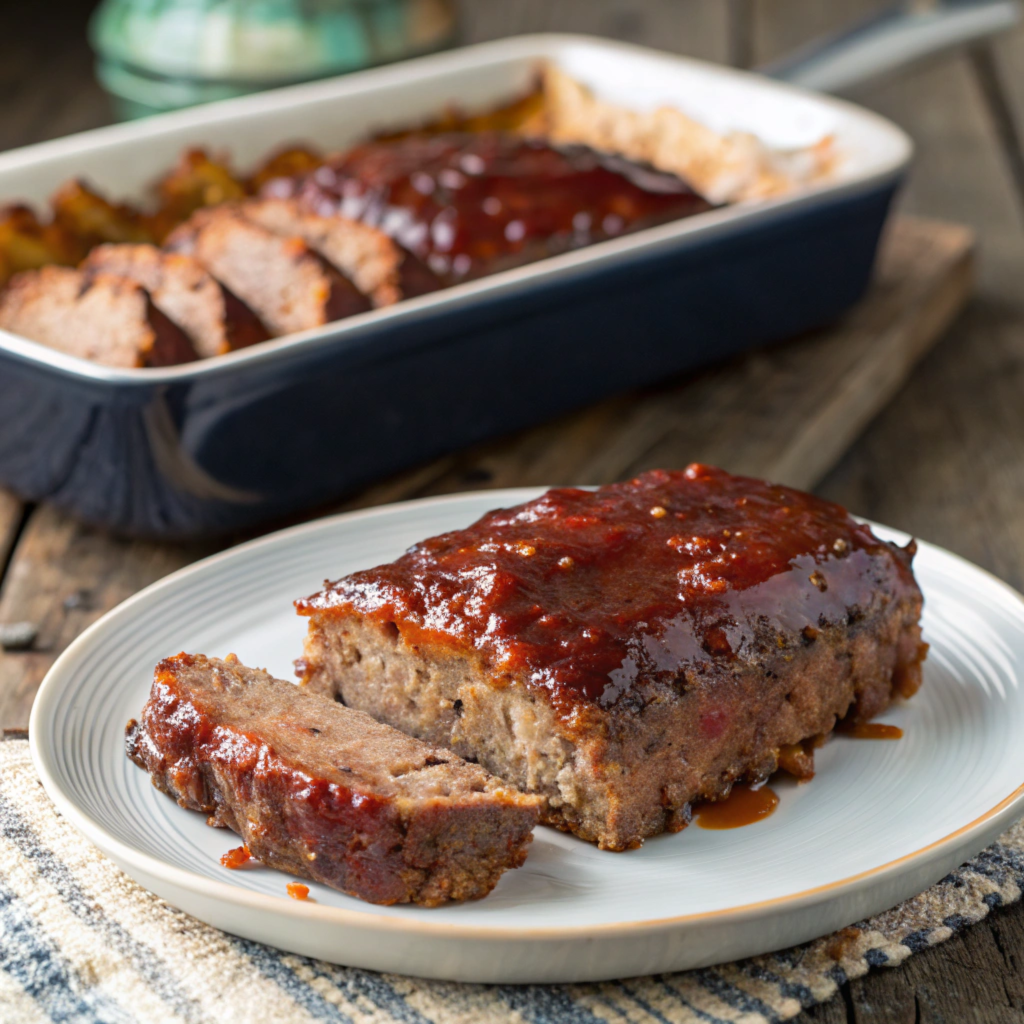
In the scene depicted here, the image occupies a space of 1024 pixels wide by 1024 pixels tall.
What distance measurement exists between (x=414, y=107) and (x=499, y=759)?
393 cm

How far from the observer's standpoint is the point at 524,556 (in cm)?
276

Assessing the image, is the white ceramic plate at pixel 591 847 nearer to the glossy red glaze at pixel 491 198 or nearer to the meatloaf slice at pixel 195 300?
the meatloaf slice at pixel 195 300

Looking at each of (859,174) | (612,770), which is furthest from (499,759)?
(859,174)

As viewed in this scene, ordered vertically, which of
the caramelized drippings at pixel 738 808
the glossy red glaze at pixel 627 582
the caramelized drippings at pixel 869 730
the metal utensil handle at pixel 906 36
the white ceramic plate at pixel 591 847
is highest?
the metal utensil handle at pixel 906 36

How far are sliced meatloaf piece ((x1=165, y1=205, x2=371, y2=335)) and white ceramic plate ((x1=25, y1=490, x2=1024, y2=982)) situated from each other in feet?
3.37

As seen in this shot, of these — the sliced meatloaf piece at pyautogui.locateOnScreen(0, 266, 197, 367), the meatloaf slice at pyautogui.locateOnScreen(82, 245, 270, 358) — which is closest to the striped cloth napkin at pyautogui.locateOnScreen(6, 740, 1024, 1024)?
the sliced meatloaf piece at pyautogui.locateOnScreen(0, 266, 197, 367)

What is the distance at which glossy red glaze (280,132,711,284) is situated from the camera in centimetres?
467

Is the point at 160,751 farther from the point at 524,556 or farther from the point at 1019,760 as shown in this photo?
the point at 1019,760

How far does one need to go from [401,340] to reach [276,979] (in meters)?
1.99

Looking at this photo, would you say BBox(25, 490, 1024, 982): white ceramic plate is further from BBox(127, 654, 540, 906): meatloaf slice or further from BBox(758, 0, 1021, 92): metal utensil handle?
BBox(758, 0, 1021, 92): metal utensil handle

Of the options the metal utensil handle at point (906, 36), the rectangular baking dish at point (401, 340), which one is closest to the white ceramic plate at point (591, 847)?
the rectangular baking dish at point (401, 340)

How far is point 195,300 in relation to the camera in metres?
4.13

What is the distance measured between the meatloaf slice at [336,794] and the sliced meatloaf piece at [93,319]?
1.41m

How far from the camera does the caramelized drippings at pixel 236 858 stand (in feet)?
7.96
